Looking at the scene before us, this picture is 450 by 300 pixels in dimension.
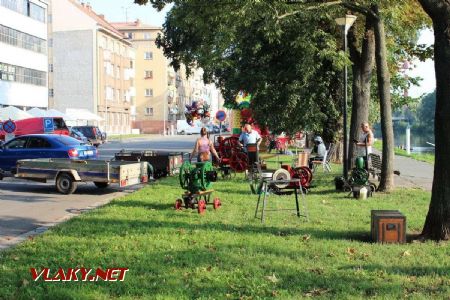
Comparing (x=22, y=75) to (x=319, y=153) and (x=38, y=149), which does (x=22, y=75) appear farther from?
(x=319, y=153)

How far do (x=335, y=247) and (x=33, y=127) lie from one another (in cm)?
3367

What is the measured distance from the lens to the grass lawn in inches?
223

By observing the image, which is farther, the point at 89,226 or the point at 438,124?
the point at 89,226

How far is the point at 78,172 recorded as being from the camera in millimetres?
15258

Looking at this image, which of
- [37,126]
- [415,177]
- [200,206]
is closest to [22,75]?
[37,126]

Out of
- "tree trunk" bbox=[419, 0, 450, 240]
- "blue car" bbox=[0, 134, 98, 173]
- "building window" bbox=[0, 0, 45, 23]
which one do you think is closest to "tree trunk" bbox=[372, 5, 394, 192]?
"tree trunk" bbox=[419, 0, 450, 240]

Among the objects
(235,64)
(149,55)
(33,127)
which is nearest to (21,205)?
(235,64)

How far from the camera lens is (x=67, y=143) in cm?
1916

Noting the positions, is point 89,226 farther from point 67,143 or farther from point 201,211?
point 67,143

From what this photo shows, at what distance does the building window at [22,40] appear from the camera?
180ft

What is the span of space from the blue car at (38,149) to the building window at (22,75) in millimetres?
37789

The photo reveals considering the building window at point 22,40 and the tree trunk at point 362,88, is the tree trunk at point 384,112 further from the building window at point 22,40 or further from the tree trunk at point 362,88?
the building window at point 22,40

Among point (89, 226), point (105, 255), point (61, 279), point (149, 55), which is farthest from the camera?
point (149, 55)

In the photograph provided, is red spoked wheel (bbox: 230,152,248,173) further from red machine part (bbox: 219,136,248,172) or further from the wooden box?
the wooden box
